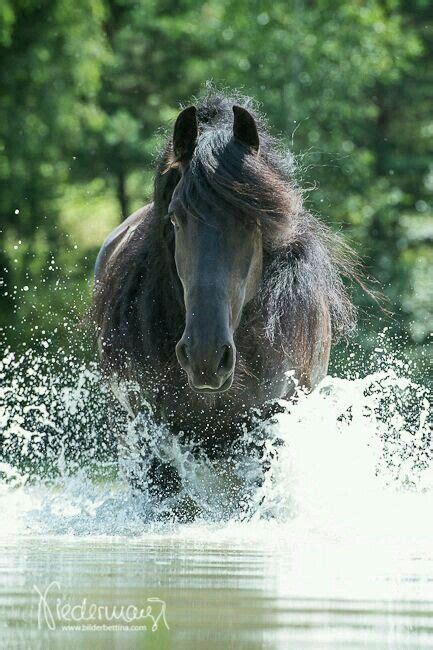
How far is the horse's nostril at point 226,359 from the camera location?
5.12 meters

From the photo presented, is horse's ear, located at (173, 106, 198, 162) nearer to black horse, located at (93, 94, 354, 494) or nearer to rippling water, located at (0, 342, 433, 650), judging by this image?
black horse, located at (93, 94, 354, 494)

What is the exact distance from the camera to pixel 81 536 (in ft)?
16.9

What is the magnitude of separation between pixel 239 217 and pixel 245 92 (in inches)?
→ 579

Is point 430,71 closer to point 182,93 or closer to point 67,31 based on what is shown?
point 182,93

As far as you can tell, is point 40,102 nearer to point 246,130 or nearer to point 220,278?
point 246,130

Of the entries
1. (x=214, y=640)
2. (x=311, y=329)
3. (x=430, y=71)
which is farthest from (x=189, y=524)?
(x=430, y=71)

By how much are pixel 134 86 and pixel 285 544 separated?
65.9 ft

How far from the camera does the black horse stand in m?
5.58

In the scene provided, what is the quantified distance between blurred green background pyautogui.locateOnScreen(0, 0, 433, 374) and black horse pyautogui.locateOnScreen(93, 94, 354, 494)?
12367 mm

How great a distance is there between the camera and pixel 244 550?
15.5 ft

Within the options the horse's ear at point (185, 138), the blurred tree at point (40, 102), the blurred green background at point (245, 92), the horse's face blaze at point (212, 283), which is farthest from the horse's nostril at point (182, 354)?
the blurred tree at point (40, 102)

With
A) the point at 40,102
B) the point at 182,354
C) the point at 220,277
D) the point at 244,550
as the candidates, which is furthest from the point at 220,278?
the point at 40,102
